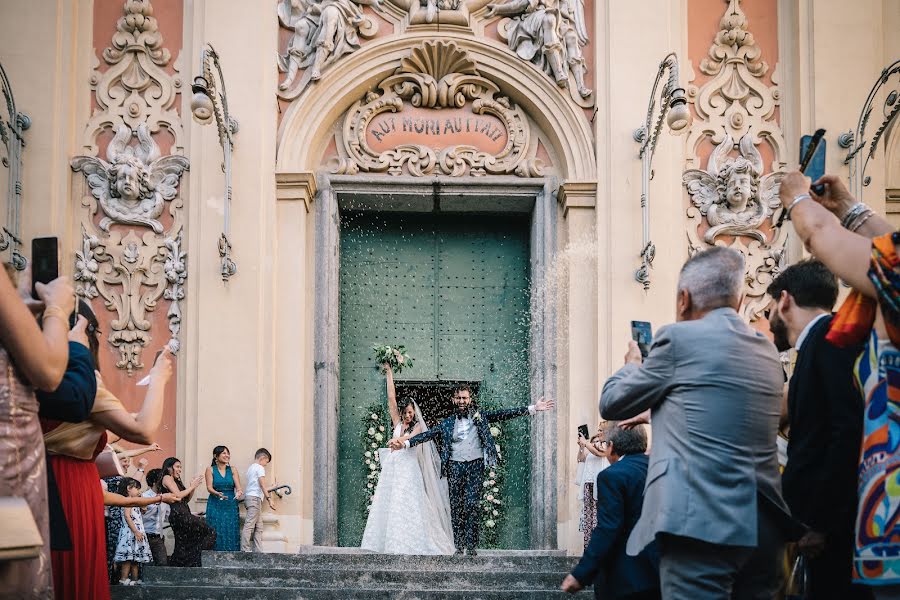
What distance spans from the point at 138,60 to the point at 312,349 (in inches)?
158

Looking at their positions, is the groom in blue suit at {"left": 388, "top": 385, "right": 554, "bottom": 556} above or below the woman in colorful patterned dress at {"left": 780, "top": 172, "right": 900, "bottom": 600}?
below

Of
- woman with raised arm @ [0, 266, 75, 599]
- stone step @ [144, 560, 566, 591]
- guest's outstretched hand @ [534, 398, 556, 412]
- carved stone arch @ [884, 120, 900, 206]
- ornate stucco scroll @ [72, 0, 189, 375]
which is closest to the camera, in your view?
woman with raised arm @ [0, 266, 75, 599]

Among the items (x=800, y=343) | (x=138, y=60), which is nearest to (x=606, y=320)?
(x=138, y=60)

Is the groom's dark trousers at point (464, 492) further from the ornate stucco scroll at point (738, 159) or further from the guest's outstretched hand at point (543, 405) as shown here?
the ornate stucco scroll at point (738, 159)

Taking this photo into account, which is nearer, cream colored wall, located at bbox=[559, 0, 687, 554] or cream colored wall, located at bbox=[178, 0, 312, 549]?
cream colored wall, located at bbox=[178, 0, 312, 549]

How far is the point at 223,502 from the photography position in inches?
535

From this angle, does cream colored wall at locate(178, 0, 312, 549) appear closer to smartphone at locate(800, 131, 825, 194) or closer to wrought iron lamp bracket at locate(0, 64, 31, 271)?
wrought iron lamp bracket at locate(0, 64, 31, 271)

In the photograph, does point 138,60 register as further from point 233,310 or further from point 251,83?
point 233,310

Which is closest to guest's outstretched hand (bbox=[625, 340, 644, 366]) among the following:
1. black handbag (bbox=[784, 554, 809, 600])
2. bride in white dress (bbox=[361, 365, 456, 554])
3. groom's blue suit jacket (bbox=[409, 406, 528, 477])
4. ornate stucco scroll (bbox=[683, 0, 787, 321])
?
black handbag (bbox=[784, 554, 809, 600])

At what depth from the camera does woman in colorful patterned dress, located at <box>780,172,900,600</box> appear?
3.87 meters

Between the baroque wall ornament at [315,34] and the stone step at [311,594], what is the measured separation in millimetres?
6527

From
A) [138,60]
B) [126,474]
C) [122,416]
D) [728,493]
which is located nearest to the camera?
[728,493]

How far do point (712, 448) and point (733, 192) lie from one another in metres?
10.3

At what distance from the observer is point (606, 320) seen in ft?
47.2
